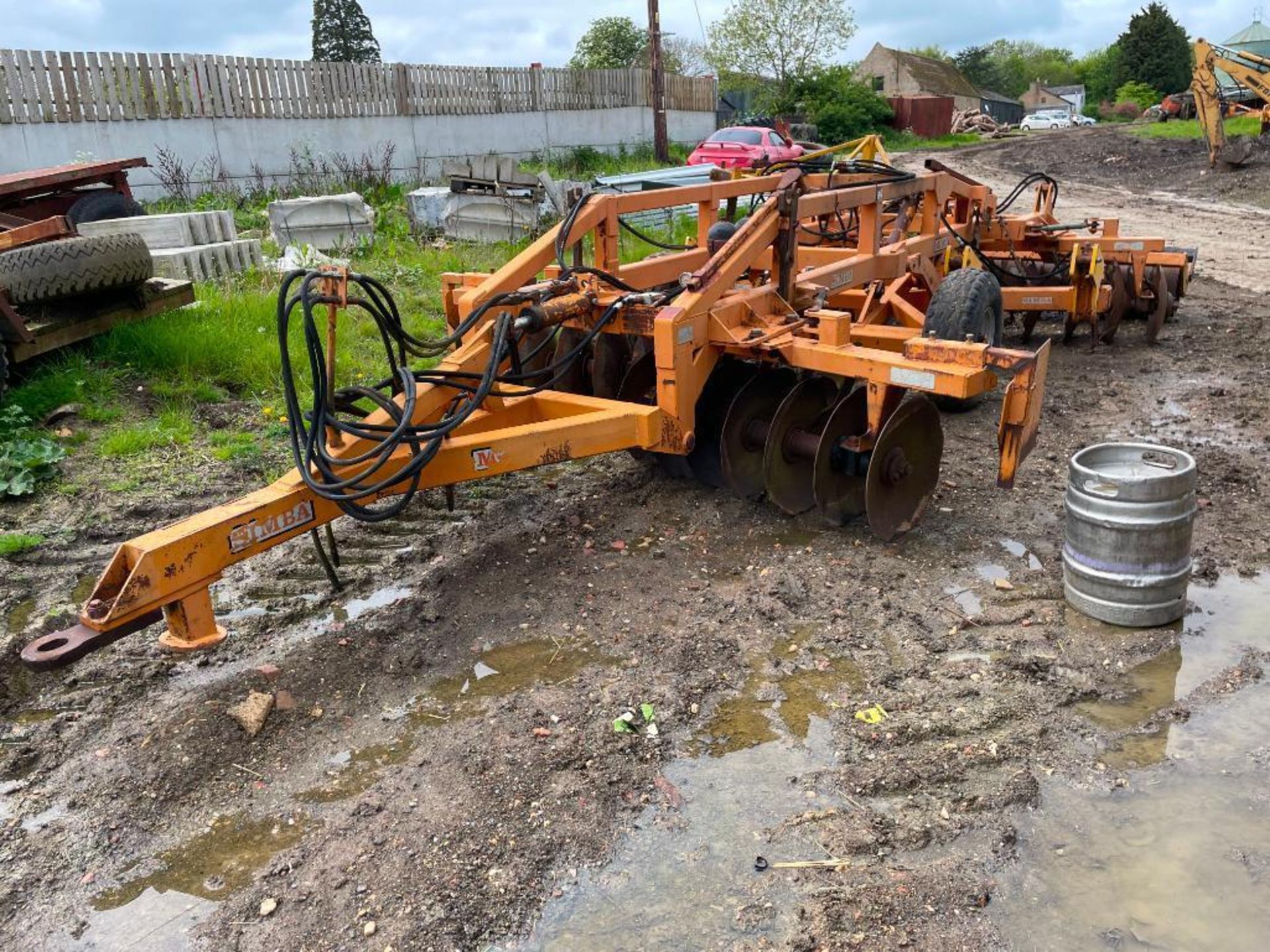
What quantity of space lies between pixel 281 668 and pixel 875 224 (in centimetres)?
462

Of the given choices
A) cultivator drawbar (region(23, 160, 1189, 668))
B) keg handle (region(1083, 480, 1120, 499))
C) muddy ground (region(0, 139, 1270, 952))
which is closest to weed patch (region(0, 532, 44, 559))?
muddy ground (region(0, 139, 1270, 952))

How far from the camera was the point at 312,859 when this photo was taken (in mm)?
3014

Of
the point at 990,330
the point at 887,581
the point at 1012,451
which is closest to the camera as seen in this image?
the point at 1012,451

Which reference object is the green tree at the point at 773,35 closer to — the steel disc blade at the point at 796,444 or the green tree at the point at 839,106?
the green tree at the point at 839,106

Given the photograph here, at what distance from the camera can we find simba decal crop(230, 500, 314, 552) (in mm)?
3559

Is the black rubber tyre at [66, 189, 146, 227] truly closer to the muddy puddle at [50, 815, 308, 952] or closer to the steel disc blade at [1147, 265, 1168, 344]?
the muddy puddle at [50, 815, 308, 952]

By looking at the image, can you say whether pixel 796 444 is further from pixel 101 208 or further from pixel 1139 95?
pixel 1139 95

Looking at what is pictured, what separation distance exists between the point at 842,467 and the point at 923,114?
48.7m

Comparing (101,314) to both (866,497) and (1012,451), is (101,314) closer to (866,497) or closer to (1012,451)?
(866,497)

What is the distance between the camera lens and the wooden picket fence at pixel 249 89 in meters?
12.9

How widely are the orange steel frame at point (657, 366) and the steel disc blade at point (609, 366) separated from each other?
1.27 feet

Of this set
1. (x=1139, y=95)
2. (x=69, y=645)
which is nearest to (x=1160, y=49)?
(x=1139, y=95)

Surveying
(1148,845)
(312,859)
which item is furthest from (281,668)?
(1148,845)

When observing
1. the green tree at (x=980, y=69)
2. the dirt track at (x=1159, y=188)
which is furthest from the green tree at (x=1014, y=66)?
the dirt track at (x=1159, y=188)
